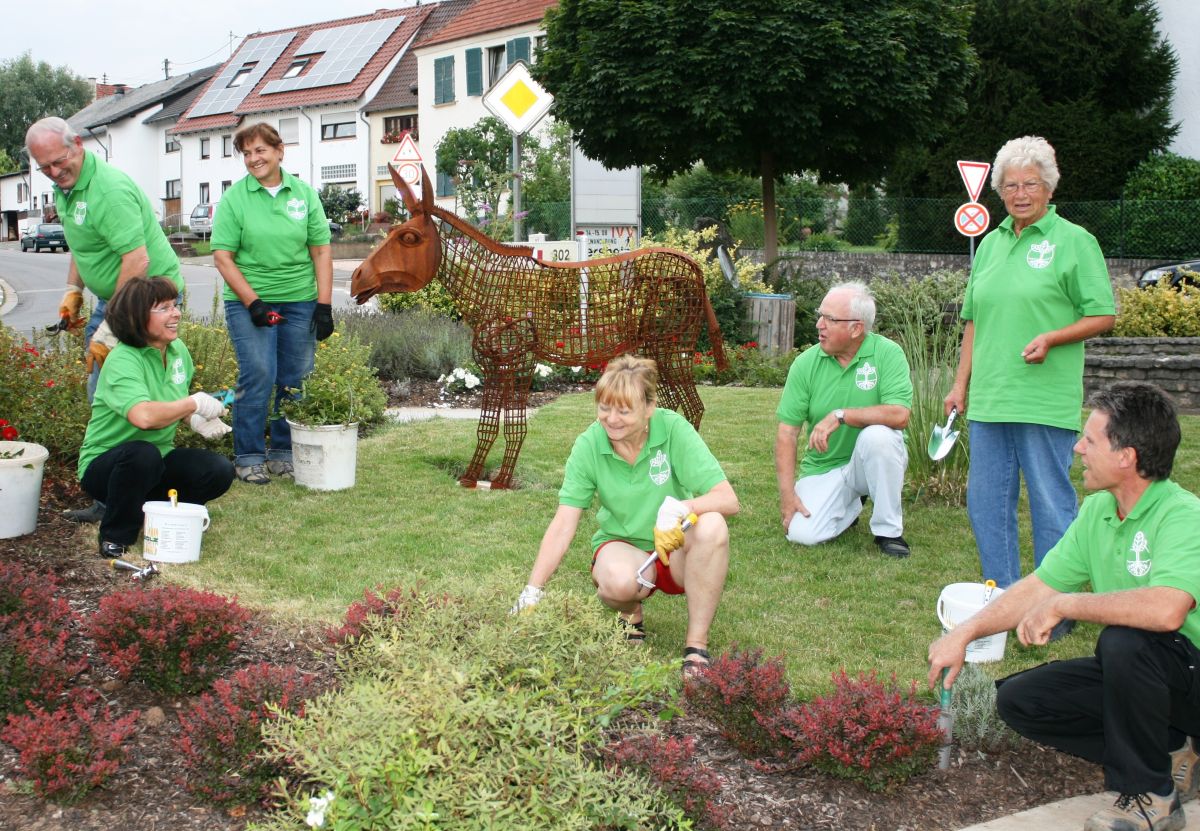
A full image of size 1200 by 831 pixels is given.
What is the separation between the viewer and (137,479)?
504 centimetres

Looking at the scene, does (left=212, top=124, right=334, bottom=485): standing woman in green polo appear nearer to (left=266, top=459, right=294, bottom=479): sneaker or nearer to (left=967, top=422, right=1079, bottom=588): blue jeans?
(left=266, top=459, right=294, bottom=479): sneaker

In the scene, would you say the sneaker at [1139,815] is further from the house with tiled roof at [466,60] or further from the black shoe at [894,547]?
the house with tiled roof at [466,60]

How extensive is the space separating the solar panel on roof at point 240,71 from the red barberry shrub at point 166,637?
160ft

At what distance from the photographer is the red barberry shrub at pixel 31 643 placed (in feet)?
11.3

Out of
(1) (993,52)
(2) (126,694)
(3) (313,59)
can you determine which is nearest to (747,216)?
(1) (993,52)

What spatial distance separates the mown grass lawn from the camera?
4449mm

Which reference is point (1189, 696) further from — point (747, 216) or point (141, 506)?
point (747, 216)

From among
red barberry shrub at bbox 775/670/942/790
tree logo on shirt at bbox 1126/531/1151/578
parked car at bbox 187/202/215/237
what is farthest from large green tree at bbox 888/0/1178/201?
parked car at bbox 187/202/215/237

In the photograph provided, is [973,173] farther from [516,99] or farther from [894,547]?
[894,547]

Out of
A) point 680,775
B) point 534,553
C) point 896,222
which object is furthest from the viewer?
point 896,222

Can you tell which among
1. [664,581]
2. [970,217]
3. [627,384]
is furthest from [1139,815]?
[970,217]

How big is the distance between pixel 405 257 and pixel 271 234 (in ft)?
2.96

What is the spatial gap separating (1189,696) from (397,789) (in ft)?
7.03

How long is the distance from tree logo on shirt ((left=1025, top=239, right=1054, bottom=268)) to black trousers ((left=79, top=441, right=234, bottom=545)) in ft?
12.2
